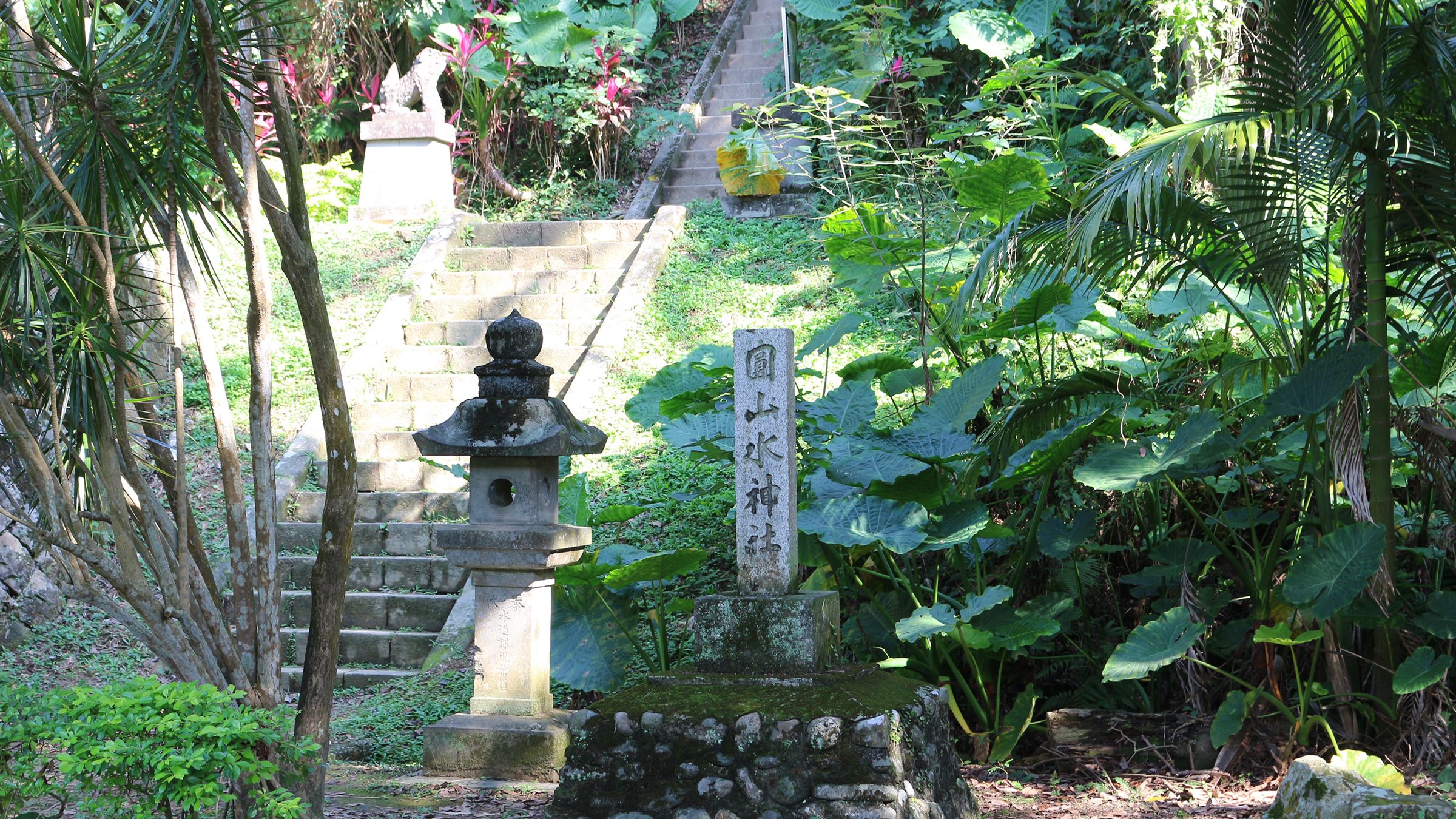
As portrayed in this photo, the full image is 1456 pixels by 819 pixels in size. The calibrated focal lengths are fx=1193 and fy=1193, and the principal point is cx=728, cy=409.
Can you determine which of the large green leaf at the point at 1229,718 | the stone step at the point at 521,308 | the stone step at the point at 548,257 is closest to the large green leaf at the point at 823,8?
the stone step at the point at 548,257

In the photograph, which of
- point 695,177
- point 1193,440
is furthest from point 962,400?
point 695,177

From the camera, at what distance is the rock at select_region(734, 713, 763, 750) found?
400 centimetres

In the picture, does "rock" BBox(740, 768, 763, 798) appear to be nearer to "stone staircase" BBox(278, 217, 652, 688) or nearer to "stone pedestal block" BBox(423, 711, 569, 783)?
"stone pedestal block" BBox(423, 711, 569, 783)

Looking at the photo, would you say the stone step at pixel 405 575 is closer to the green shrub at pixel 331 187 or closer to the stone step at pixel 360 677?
the stone step at pixel 360 677

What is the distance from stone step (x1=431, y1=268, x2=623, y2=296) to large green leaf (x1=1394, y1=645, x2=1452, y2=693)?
645 centimetres

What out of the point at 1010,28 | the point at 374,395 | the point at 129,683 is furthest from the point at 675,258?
the point at 129,683

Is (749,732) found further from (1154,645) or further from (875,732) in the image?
(1154,645)

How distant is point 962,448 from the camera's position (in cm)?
478

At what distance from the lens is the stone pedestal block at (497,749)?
493 cm

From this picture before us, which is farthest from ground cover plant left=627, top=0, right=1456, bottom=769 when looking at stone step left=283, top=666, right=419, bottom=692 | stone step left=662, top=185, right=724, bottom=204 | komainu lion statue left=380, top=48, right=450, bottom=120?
komainu lion statue left=380, top=48, right=450, bottom=120

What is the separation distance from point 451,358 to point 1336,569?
619cm

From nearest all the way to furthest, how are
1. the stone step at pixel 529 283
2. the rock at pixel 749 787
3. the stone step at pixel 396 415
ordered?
the rock at pixel 749 787 < the stone step at pixel 396 415 < the stone step at pixel 529 283

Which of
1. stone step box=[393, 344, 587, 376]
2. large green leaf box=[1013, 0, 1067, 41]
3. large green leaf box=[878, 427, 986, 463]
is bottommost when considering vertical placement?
large green leaf box=[878, 427, 986, 463]

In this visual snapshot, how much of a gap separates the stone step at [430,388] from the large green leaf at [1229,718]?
16.1ft
